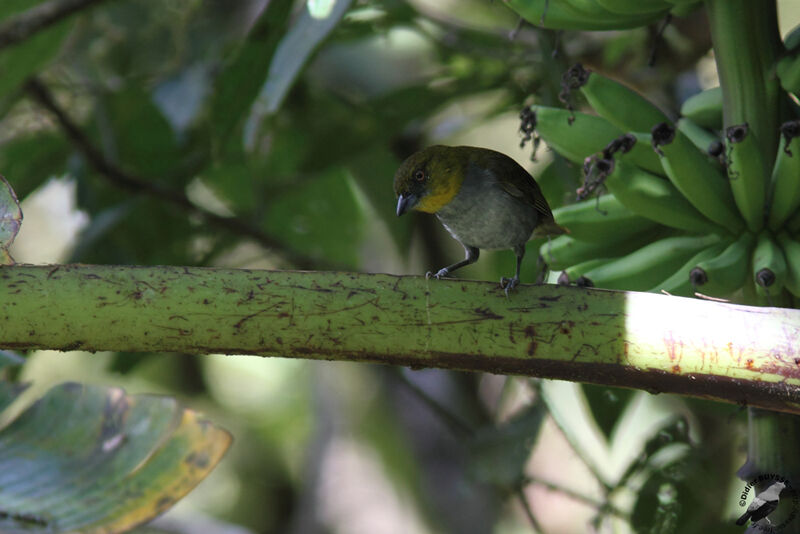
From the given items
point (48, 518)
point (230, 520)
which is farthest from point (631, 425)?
point (230, 520)

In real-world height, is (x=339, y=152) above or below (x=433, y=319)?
above

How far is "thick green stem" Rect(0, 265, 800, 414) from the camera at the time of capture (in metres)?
1.26

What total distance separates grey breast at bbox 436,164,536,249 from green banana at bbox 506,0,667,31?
1.85ft

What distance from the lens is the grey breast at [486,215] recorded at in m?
2.30

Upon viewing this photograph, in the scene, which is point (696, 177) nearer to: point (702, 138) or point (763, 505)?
point (702, 138)

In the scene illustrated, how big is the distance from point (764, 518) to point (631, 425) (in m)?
2.42

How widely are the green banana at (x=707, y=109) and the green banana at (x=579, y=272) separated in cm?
37

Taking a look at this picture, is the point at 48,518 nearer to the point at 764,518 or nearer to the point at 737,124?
the point at 764,518

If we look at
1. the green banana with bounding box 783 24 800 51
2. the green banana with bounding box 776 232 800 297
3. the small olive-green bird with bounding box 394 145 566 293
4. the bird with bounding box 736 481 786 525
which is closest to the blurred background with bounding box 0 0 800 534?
the small olive-green bird with bounding box 394 145 566 293

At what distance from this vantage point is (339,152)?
3.19m

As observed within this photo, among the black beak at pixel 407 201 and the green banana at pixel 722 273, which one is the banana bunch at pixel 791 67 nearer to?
the green banana at pixel 722 273

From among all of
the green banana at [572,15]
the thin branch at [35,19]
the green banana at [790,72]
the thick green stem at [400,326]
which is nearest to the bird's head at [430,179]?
the green banana at [572,15]

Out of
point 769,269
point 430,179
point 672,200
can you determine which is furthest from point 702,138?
point 430,179

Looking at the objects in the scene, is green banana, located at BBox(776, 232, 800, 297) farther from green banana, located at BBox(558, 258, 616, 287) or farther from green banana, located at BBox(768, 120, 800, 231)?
green banana, located at BBox(558, 258, 616, 287)
